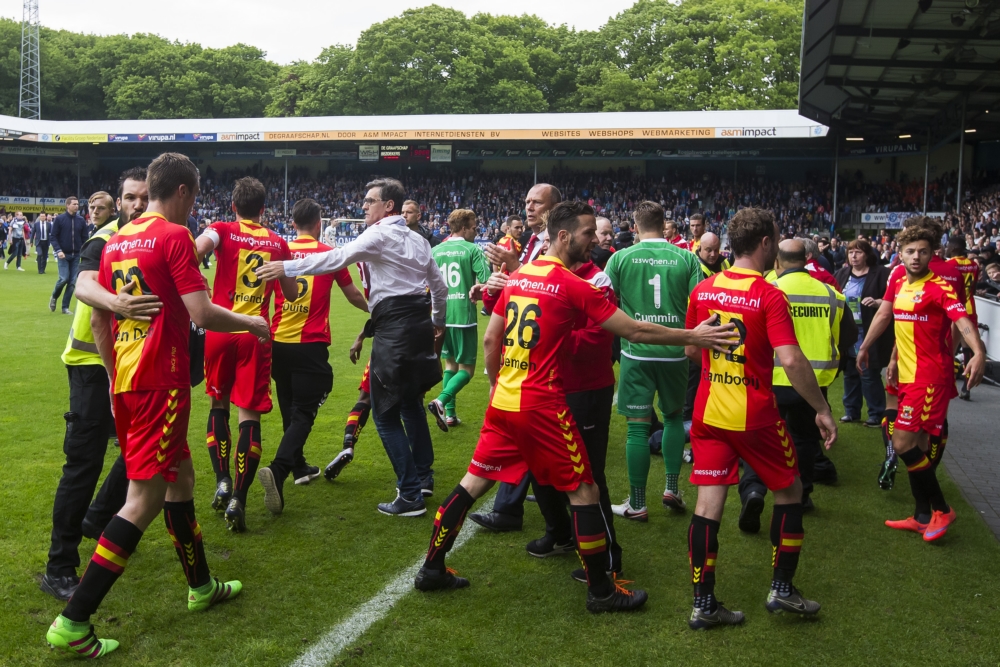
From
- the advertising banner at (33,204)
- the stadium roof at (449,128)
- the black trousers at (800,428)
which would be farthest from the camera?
the advertising banner at (33,204)

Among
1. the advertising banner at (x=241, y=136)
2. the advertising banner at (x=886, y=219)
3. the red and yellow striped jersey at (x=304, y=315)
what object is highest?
the advertising banner at (x=241, y=136)

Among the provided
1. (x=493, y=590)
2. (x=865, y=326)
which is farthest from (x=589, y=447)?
(x=865, y=326)

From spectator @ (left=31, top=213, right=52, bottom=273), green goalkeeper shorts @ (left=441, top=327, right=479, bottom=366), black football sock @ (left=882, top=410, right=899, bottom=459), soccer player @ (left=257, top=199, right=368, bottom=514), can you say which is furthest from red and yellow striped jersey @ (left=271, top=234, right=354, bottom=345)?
spectator @ (left=31, top=213, right=52, bottom=273)

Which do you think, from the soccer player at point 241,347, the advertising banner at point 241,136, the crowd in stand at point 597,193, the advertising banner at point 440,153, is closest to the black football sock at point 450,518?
the soccer player at point 241,347

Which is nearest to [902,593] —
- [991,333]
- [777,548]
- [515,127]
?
[777,548]

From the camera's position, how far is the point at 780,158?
35.4m

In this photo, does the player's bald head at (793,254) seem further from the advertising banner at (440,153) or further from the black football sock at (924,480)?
the advertising banner at (440,153)

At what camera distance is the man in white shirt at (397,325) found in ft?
16.9

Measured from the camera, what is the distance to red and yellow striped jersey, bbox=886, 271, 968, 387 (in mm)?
5258

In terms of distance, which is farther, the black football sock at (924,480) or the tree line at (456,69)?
the tree line at (456,69)

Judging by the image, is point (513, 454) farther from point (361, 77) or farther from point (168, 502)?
point (361, 77)

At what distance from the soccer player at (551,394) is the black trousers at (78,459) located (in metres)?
1.79

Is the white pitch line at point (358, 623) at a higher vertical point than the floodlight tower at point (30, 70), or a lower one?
lower

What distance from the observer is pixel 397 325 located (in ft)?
17.0
